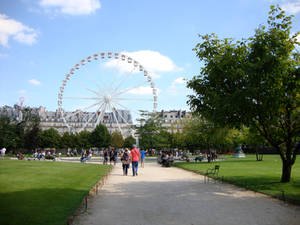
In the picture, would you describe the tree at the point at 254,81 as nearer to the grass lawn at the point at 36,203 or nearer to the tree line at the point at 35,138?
the grass lawn at the point at 36,203

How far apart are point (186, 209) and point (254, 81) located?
21.0 ft

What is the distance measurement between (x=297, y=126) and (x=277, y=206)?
621 cm

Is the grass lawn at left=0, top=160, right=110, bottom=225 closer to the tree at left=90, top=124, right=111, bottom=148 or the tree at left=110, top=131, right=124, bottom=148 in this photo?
the tree at left=90, top=124, right=111, bottom=148

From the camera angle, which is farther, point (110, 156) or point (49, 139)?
point (49, 139)

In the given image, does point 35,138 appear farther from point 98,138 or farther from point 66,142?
point 98,138

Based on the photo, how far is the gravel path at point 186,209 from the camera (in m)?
8.05

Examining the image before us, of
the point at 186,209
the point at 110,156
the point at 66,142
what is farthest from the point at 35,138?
the point at 186,209

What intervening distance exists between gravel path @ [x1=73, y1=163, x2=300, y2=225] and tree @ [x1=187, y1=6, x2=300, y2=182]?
365 cm

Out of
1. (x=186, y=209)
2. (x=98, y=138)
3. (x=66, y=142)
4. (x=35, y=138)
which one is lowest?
(x=186, y=209)

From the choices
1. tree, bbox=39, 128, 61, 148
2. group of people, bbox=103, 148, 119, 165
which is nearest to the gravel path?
group of people, bbox=103, 148, 119, 165

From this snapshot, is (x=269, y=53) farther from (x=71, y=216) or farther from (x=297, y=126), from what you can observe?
(x=71, y=216)

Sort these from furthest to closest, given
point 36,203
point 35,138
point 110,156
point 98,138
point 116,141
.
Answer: point 116,141, point 98,138, point 35,138, point 110,156, point 36,203

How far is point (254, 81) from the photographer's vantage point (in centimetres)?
1288

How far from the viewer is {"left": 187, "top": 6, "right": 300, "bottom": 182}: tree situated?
12.8 meters
